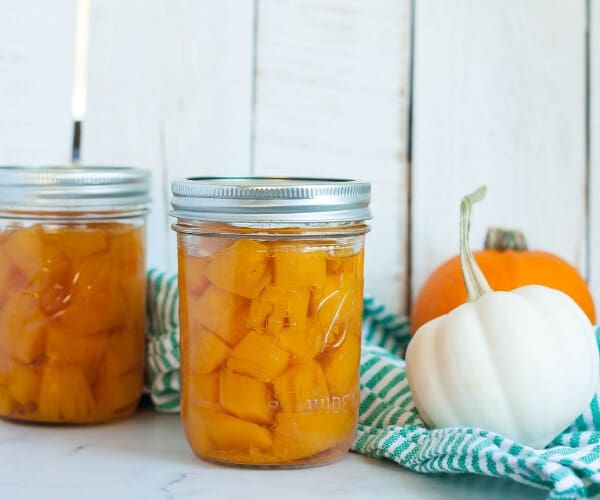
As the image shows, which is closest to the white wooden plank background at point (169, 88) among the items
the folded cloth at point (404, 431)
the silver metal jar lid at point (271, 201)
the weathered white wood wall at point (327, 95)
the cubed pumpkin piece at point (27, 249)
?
the weathered white wood wall at point (327, 95)

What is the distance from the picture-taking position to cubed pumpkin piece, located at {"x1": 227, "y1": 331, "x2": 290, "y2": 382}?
2.83 ft

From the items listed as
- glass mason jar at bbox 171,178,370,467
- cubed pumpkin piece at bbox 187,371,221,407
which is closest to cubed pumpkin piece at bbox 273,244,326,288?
glass mason jar at bbox 171,178,370,467

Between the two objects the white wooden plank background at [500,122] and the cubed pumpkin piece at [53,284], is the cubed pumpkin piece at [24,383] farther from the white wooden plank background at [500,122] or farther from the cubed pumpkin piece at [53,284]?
the white wooden plank background at [500,122]

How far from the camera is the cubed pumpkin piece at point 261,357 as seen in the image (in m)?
0.86

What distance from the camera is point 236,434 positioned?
2.90 feet

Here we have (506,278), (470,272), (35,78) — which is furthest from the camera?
(35,78)

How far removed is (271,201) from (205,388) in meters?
0.20

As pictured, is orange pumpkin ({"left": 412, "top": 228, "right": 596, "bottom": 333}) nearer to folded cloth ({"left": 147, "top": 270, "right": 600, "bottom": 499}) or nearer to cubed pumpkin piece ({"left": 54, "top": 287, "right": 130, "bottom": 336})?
folded cloth ({"left": 147, "top": 270, "right": 600, "bottom": 499})

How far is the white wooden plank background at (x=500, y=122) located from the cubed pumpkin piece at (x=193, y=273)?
0.47m

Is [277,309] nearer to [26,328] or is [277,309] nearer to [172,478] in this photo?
[172,478]

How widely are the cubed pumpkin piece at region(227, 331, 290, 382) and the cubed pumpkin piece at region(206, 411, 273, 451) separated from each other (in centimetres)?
5

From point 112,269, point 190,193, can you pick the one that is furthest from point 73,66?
point 190,193

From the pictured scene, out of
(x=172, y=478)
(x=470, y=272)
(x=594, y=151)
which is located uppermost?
(x=594, y=151)

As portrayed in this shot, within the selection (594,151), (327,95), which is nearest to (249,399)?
(327,95)
